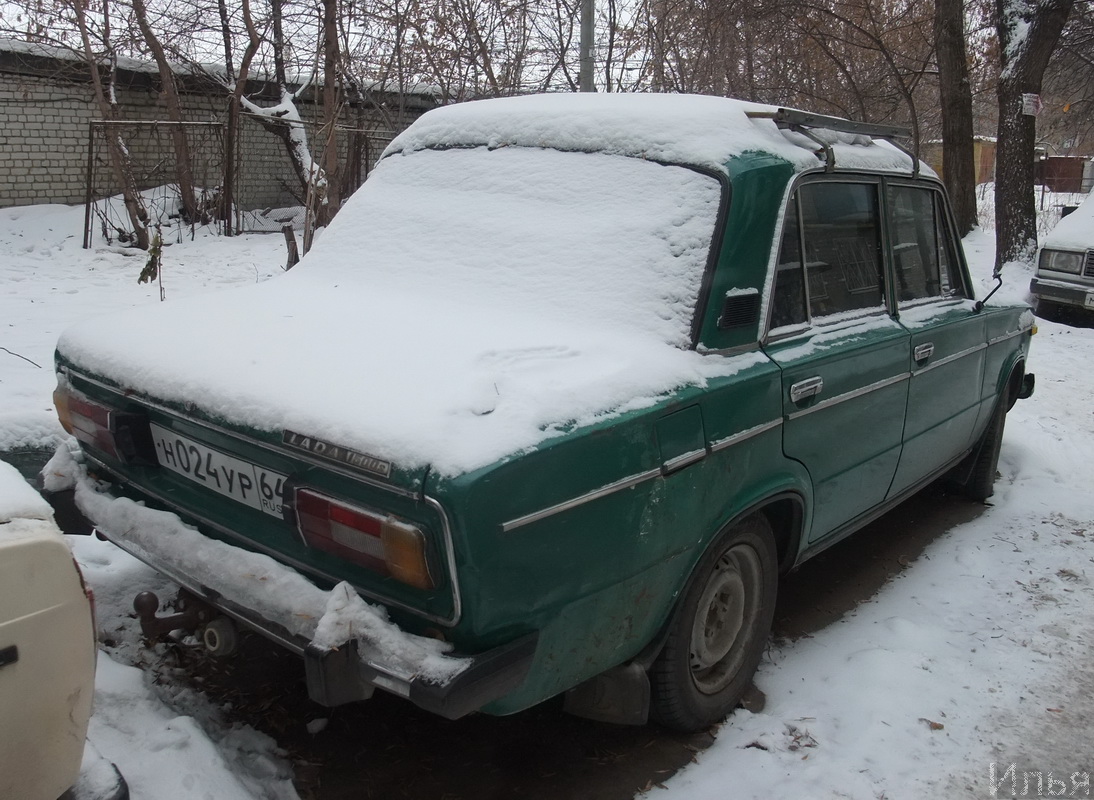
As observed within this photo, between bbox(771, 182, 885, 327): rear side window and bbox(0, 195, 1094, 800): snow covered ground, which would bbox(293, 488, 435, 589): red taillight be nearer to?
bbox(0, 195, 1094, 800): snow covered ground

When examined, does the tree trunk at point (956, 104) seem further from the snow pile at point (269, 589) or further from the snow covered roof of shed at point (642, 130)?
the snow pile at point (269, 589)

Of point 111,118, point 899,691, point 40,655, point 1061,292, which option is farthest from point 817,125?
point 111,118

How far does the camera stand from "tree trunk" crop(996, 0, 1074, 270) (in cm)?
1072

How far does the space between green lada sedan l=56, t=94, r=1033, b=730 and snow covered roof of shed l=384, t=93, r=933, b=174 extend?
0.01m

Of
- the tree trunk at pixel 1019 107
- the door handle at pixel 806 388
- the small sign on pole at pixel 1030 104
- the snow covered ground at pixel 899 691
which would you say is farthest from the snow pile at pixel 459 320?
the small sign on pole at pixel 1030 104

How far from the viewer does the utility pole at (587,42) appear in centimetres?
952

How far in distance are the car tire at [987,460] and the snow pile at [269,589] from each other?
3.80 metres

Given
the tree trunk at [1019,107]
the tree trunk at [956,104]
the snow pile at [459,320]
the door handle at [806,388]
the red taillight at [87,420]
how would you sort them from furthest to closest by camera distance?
1. the tree trunk at [956,104]
2. the tree trunk at [1019,107]
3. the door handle at [806,388]
4. the red taillight at [87,420]
5. the snow pile at [459,320]

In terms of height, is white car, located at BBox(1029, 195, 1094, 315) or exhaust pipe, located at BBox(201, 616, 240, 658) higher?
white car, located at BBox(1029, 195, 1094, 315)

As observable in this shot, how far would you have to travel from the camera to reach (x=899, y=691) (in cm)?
301

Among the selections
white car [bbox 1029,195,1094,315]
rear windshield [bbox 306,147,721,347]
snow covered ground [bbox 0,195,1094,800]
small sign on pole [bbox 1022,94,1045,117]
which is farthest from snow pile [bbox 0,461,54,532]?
small sign on pole [bbox 1022,94,1045,117]

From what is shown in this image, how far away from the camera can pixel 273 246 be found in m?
13.4

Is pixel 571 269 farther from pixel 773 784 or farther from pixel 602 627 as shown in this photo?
pixel 773 784

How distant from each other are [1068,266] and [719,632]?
8.63 m
